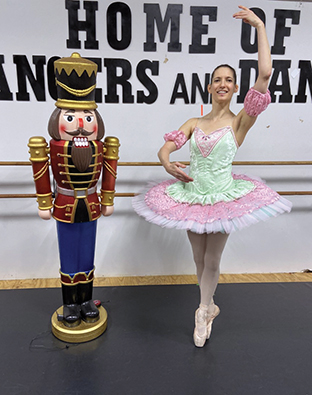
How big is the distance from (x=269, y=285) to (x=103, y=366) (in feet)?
4.01

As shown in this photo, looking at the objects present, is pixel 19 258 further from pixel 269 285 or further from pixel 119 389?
pixel 269 285

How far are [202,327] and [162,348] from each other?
220mm

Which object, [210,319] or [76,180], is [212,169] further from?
[210,319]

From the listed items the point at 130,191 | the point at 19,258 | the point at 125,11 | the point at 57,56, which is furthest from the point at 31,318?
the point at 125,11

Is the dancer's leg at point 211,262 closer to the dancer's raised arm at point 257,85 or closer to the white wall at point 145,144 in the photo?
the dancer's raised arm at point 257,85

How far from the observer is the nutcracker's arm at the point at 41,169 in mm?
1566

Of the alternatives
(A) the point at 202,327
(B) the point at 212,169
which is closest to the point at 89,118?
(B) the point at 212,169

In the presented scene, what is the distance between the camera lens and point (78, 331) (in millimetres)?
1760

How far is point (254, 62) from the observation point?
7.04 ft

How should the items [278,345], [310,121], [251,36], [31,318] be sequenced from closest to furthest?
[278,345] → [31,318] → [251,36] → [310,121]

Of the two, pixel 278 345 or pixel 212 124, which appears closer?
pixel 212 124

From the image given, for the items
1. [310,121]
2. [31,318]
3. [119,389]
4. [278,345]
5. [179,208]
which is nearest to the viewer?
[119,389]

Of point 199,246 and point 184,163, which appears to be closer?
point 199,246

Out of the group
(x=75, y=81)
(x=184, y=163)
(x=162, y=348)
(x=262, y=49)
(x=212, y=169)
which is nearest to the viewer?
(x=262, y=49)
